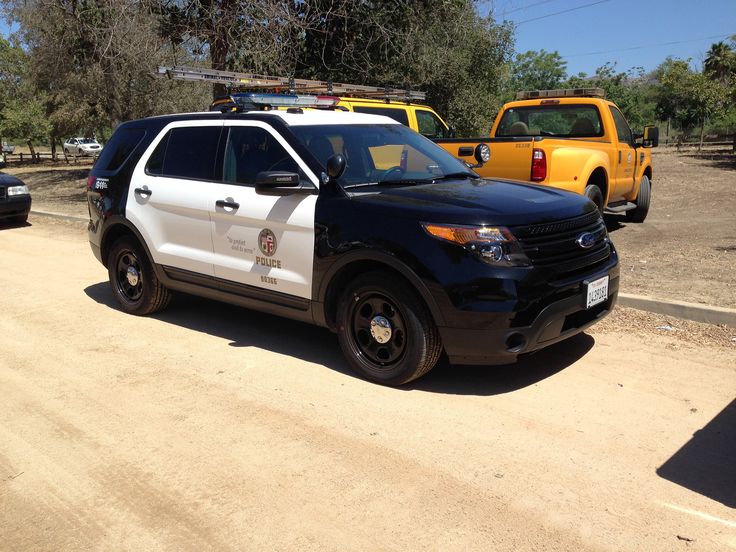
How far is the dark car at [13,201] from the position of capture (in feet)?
42.2

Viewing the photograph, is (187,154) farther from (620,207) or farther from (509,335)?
(620,207)

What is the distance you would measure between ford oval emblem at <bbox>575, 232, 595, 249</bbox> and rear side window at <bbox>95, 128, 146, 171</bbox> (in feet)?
13.6

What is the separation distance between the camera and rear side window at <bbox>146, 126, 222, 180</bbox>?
5824mm

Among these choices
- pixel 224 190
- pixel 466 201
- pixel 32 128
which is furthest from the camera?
pixel 32 128

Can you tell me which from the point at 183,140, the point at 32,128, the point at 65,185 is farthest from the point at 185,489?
the point at 32,128

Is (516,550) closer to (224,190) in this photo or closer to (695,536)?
(695,536)

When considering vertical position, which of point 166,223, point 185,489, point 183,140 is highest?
point 183,140

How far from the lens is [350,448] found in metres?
3.94

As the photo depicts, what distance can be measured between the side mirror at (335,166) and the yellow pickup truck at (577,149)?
3.80 metres

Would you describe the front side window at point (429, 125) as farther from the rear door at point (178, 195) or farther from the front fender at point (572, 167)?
the rear door at point (178, 195)

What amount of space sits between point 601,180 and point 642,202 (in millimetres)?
2129

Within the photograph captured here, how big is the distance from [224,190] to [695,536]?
4.11 m

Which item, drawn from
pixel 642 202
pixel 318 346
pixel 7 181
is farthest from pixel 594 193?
pixel 7 181

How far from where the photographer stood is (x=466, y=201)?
4.63 m
